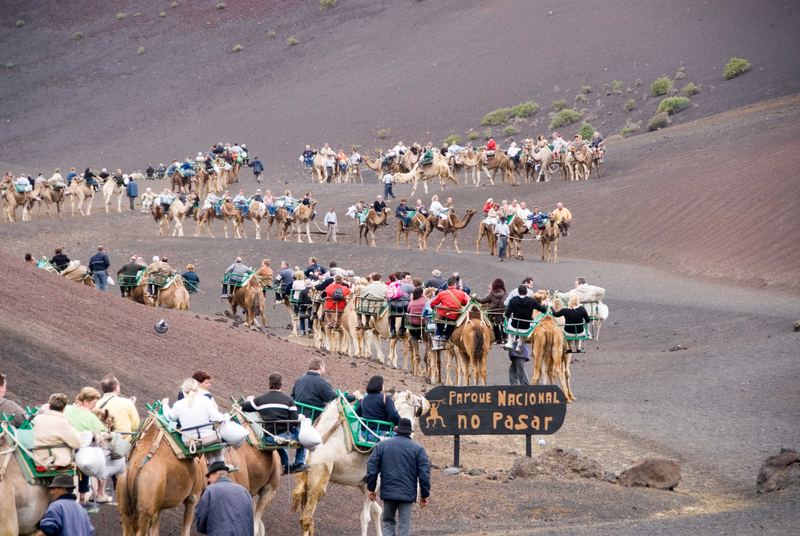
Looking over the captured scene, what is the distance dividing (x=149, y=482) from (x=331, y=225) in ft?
126

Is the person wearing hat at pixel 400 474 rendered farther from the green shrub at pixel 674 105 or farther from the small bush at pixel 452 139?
the small bush at pixel 452 139

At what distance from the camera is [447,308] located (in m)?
26.7

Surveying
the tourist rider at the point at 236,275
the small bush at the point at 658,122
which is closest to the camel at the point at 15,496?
the tourist rider at the point at 236,275

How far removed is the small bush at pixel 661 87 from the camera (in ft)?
270

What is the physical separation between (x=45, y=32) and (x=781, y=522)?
110 m

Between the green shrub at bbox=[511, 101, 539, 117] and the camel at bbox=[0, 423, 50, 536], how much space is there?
75319mm

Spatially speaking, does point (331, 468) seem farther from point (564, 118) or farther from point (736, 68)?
point (736, 68)

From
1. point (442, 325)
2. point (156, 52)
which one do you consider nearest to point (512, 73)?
point (156, 52)

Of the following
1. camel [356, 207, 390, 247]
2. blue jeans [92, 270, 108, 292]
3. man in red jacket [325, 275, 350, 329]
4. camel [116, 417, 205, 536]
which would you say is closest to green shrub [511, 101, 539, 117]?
camel [356, 207, 390, 247]

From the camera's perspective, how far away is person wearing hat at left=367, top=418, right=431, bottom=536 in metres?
13.8

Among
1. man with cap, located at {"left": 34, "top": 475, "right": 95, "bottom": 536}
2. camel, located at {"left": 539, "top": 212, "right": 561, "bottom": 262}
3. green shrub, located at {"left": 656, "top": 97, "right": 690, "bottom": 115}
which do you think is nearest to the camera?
man with cap, located at {"left": 34, "top": 475, "right": 95, "bottom": 536}

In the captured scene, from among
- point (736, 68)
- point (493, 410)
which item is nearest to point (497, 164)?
point (736, 68)

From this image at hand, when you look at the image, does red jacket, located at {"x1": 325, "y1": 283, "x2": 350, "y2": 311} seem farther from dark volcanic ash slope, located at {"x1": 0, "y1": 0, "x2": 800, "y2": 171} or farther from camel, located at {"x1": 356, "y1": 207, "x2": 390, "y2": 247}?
dark volcanic ash slope, located at {"x1": 0, "y1": 0, "x2": 800, "y2": 171}

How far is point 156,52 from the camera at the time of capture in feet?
365
